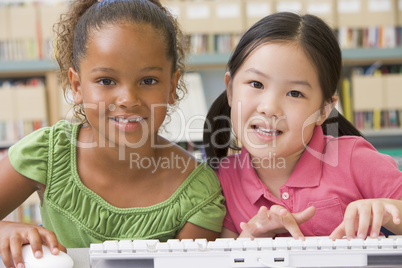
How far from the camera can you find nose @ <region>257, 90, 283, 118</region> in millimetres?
838

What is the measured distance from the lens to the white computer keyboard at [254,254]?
1.83 feet

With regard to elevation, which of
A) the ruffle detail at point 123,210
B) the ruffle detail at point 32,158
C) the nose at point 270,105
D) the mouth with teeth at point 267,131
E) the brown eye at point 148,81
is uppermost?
the brown eye at point 148,81

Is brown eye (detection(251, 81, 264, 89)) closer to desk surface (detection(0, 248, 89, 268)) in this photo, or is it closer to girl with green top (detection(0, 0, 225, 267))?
girl with green top (detection(0, 0, 225, 267))

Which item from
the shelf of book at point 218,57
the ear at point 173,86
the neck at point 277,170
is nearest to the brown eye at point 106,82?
the ear at point 173,86

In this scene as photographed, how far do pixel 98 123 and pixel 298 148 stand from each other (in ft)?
1.28

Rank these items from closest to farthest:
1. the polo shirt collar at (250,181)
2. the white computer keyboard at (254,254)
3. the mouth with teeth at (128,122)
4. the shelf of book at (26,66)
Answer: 1. the white computer keyboard at (254,254)
2. the mouth with teeth at (128,122)
3. the polo shirt collar at (250,181)
4. the shelf of book at (26,66)

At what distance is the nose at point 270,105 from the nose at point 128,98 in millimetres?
227

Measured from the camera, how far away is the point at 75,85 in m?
0.90

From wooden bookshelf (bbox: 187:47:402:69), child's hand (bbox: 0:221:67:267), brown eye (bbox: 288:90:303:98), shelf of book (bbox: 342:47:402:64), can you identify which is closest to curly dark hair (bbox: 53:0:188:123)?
brown eye (bbox: 288:90:303:98)

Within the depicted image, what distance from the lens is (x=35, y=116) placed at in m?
2.38

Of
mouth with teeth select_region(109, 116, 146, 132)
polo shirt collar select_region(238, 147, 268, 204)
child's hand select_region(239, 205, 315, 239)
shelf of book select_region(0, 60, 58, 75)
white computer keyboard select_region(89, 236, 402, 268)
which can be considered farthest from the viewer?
shelf of book select_region(0, 60, 58, 75)

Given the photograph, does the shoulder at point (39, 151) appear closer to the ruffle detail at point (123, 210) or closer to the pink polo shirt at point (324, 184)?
the ruffle detail at point (123, 210)

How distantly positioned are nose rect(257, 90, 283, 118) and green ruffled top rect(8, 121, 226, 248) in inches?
7.6

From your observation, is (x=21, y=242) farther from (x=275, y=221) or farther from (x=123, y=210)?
(x=275, y=221)
